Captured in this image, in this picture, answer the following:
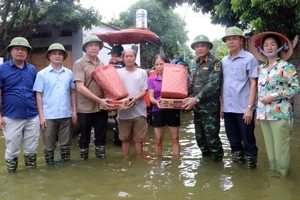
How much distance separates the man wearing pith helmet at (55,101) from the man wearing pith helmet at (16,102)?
13 cm

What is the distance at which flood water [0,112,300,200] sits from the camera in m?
3.45

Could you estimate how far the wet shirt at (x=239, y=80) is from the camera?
13.3 feet

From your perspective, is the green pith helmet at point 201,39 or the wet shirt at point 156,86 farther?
the wet shirt at point 156,86

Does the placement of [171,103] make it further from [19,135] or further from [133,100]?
[19,135]

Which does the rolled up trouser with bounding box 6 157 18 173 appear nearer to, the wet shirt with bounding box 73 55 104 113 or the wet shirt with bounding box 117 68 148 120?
the wet shirt with bounding box 73 55 104 113

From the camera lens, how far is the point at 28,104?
4156mm

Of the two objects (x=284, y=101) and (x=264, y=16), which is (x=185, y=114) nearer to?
(x=264, y=16)

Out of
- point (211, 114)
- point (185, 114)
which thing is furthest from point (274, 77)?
point (185, 114)

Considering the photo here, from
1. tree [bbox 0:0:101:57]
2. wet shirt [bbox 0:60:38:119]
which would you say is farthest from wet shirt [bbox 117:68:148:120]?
tree [bbox 0:0:101:57]

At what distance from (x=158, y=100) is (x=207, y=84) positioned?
73cm

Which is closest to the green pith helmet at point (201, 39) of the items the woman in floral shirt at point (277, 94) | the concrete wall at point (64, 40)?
the woman in floral shirt at point (277, 94)

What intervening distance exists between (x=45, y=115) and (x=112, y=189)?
1439mm

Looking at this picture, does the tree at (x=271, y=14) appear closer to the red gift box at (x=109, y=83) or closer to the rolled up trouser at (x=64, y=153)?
the red gift box at (x=109, y=83)

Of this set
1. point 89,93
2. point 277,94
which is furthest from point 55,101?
point 277,94
